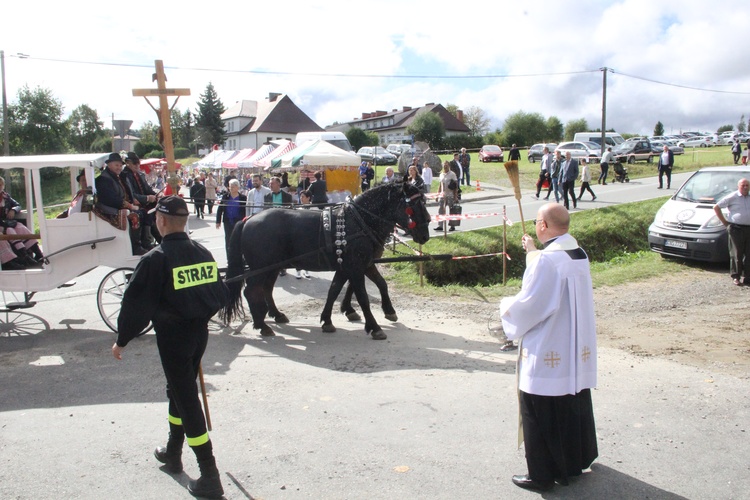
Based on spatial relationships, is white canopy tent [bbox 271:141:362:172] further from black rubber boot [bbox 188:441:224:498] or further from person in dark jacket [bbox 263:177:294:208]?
black rubber boot [bbox 188:441:224:498]

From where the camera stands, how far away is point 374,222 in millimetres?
7840

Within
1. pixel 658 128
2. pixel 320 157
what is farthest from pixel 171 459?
pixel 658 128

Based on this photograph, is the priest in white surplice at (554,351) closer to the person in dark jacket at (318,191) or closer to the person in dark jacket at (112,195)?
the person in dark jacket at (112,195)

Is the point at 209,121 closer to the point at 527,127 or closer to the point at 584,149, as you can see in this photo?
the point at 527,127

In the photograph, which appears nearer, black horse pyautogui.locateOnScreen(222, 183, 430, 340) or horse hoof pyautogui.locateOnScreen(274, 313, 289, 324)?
black horse pyautogui.locateOnScreen(222, 183, 430, 340)

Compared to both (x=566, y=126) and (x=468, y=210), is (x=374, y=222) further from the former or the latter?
(x=566, y=126)

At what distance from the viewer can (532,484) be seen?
3.80m

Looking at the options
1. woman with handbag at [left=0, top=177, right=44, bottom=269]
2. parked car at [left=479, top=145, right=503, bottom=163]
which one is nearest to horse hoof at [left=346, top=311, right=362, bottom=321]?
woman with handbag at [left=0, top=177, right=44, bottom=269]

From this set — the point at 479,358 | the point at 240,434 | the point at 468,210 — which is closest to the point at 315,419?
the point at 240,434

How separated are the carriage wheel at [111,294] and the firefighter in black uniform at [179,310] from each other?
3.98 metres

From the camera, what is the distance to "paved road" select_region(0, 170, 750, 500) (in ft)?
12.9

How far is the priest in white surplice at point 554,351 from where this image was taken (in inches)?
144

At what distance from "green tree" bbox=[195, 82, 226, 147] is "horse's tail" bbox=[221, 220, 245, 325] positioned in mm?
85075

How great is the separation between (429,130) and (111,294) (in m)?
67.1
